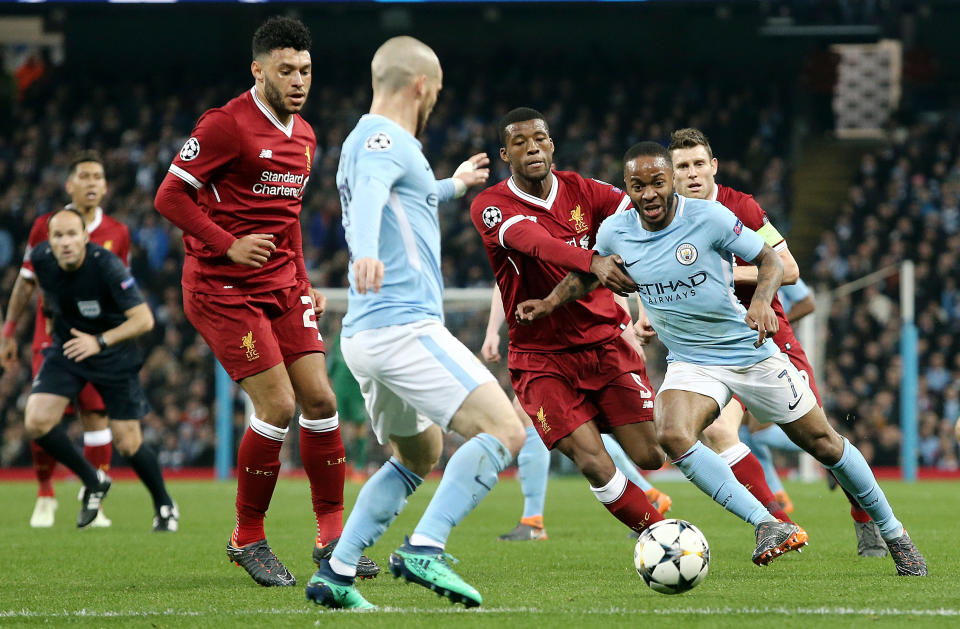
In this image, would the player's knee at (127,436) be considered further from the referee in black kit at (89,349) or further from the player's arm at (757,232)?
the player's arm at (757,232)

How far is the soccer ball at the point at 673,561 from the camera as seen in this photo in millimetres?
5023

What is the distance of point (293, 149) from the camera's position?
6.03 meters

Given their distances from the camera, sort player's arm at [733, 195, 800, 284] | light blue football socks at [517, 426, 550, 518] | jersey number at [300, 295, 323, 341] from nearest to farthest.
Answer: jersey number at [300, 295, 323, 341], player's arm at [733, 195, 800, 284], light blue football socks at [517, 426, 550, 518]

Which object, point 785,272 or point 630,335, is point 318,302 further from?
point 785,272

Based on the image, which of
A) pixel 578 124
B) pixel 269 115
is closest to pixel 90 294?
pixel 269 115

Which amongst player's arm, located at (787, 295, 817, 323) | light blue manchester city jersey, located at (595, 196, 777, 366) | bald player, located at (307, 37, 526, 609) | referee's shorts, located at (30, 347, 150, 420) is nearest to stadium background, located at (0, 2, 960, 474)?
referee's shorts, located at (30, 347, 150, 420)

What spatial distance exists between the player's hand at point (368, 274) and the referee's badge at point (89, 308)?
17.4 ft

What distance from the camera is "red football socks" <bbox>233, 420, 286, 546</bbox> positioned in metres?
5.85

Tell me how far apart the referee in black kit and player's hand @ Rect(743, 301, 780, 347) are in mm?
5013

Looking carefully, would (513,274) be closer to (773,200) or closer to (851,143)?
(773,200)

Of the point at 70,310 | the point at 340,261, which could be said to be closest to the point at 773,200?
the point at 340,261

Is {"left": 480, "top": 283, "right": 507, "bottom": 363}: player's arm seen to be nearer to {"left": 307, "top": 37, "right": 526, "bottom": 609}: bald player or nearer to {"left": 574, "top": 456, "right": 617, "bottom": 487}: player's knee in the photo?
{"left": 574, "top": 456, "right": 617, "bottom": 487}: player's knee

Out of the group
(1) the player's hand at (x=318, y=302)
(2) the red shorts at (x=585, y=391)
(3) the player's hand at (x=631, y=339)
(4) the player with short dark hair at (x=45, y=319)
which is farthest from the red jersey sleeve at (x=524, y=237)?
(4) the player with short dark hair at (x=45, y=319)

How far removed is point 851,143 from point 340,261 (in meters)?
10.9
